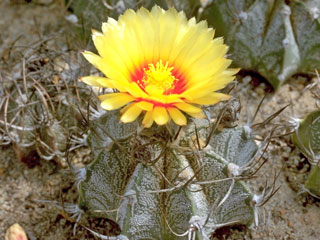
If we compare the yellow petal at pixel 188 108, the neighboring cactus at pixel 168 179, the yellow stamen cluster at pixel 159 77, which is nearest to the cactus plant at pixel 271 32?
the neighboring cactus at pixel 168 179

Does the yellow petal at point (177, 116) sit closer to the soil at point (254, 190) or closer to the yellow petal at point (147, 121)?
the yellow petal at point (147, 121)

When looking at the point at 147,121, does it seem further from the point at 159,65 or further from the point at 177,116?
the point at 159,65

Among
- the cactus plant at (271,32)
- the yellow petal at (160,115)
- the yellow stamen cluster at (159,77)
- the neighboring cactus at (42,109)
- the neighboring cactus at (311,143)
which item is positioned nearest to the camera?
the yellow petal at (160,115)

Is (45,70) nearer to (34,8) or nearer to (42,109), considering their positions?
(42,109)

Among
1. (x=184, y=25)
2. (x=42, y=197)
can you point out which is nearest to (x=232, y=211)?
(x=184, y=25)

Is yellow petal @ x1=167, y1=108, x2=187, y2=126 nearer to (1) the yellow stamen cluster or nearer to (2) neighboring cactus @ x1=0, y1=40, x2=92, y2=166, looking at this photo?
(1) the yellow stamen cluster

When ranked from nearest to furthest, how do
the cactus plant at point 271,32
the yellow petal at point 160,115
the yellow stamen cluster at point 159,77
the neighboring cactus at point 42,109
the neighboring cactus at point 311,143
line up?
the yellow petal at point 160,115 → the yellow stamen cluster at point 159,77 → the neighboring cactus at point 311,143 → the neighboring cactus at point 42,109 → the cactus plant at point 271,32

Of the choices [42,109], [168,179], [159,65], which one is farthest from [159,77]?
[42,109]

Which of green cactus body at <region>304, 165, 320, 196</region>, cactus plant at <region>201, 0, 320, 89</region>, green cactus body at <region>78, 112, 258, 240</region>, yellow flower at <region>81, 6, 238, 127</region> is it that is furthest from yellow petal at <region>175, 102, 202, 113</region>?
cactus plant at <region>201, 0, 320, 89</region>
